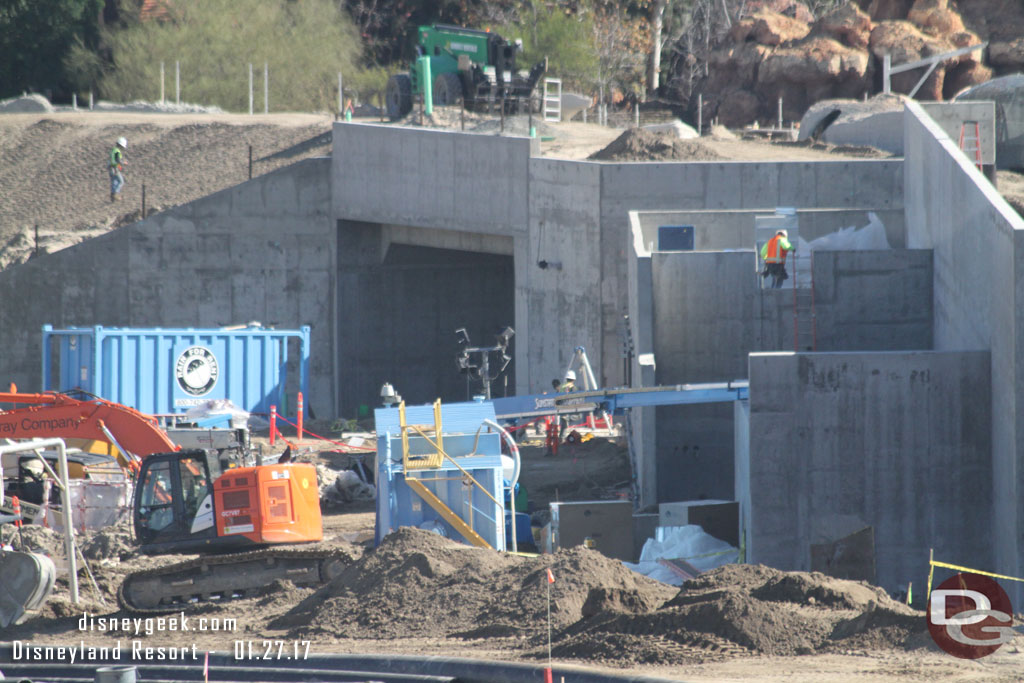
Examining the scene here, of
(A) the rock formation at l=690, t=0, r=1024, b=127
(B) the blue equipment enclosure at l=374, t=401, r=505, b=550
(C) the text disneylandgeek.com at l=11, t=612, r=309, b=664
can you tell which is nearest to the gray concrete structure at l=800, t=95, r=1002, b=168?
(A) the rock formation at l=690, t=0, r=1024, b=127

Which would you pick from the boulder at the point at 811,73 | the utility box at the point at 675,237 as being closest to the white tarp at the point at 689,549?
the utility box at the point at 675,237

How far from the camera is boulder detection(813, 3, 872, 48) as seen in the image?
47406mm

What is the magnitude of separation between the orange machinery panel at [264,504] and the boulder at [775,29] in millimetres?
35777

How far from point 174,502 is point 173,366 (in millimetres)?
12778

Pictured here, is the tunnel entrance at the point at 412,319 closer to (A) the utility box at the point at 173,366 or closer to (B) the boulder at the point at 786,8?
(A) the utility box at the point at 173,366

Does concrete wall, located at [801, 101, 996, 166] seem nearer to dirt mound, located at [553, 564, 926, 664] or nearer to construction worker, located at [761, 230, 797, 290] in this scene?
construction worker, located at [761, 230, 797, 290]

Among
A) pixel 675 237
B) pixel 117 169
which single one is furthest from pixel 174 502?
pixel 117 169

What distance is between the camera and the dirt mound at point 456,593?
13281mm

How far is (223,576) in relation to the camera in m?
16.5

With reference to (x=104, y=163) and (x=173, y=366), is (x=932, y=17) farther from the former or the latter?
(x=173, y=366)

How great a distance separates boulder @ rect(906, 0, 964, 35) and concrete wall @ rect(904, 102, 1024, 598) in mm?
29162

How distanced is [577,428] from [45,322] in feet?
51.2

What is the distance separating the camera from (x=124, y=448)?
19.2 m

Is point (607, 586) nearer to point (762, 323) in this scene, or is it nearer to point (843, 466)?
point (843, 466)
